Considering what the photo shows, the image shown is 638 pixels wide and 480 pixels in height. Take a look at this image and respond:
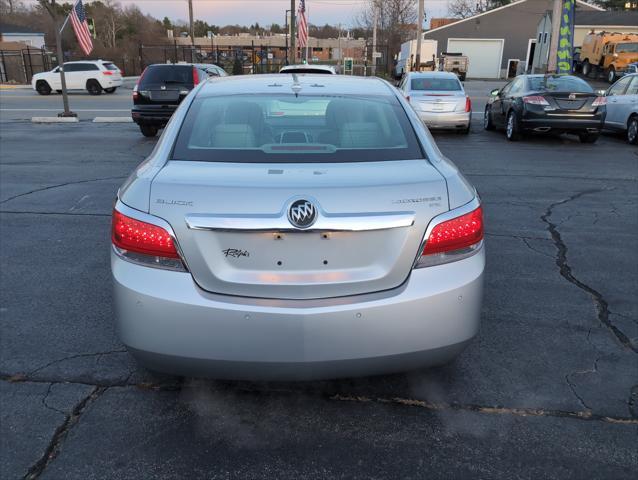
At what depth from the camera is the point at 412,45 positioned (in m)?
42.7

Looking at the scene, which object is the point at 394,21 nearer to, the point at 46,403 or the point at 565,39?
the point at 565,39

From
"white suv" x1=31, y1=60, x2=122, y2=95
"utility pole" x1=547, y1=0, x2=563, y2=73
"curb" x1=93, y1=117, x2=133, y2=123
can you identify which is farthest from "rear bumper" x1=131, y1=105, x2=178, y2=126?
"white suv" x1=31, y1=60, x2=122, y2=95

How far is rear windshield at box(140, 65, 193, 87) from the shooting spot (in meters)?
14.4

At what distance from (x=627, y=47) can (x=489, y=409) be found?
130 feet

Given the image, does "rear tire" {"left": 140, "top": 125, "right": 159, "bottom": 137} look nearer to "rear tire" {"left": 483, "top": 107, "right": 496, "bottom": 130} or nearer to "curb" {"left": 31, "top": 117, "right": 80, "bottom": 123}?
"curb" {"left": 31, "top": 117, "right": 80, "bottom": 123}

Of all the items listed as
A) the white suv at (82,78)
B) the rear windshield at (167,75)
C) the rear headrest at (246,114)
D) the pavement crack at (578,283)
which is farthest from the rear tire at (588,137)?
the white suv at (82,78)

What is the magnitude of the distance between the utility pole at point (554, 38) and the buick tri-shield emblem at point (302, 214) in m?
20.1

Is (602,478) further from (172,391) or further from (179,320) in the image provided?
(172,391)

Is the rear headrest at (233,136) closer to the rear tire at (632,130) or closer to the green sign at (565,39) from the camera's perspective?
the rear tire at (632,130)

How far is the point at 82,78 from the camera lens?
98.9 ft

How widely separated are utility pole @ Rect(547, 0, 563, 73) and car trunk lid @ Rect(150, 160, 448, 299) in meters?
19.8

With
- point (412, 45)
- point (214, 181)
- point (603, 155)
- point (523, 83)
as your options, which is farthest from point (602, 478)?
point (412, 45)

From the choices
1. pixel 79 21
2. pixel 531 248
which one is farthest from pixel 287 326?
pixel 79 21

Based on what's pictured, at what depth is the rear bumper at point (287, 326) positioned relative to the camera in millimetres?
2422
